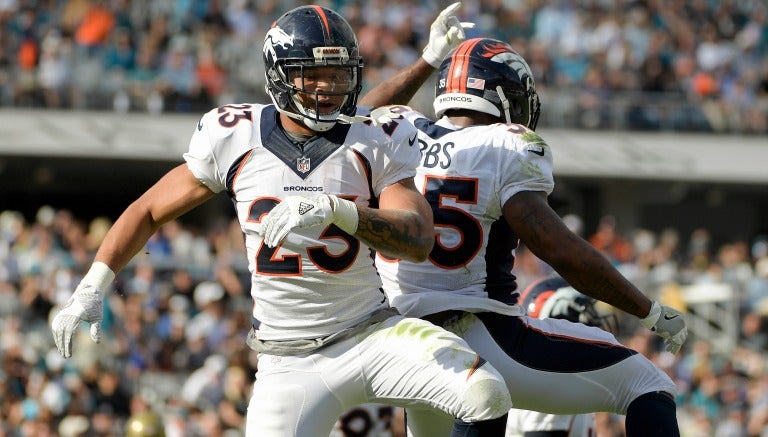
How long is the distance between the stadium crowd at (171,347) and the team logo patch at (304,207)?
5.57 metres

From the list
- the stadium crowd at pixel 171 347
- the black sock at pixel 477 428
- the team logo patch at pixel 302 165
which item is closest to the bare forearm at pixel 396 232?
the team logo patch at pixel 302 165

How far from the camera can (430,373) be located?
4578mm

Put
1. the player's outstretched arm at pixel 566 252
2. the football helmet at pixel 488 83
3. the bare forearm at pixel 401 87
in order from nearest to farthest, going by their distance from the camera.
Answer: the player's outstretched arm at pixel 566 252 → the football helmet at pixel 488 83 → the bare forearm at pixel 401 87

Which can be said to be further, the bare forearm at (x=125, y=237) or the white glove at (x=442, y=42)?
the white glove at (x=442, y=42)

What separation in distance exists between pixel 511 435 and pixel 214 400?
4.59 meters

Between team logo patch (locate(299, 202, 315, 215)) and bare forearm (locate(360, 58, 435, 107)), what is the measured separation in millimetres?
1802

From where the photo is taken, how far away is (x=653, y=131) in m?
18.7

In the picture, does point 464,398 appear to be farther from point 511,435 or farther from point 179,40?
point 179,40

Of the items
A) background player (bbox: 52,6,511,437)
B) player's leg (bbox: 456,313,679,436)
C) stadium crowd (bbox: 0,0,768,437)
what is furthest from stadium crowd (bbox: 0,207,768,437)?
background player (bbox: 52,6,511,437)

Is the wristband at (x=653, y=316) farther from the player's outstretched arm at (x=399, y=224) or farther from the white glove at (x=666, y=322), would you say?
the player's outstretched arm at (x=399, y=224)

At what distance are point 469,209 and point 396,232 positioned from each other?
0.77 meters

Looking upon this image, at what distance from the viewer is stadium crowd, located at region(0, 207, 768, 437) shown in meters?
10.5

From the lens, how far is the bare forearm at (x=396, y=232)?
439 cm

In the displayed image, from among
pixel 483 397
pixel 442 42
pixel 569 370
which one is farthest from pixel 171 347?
pixel 483 397
